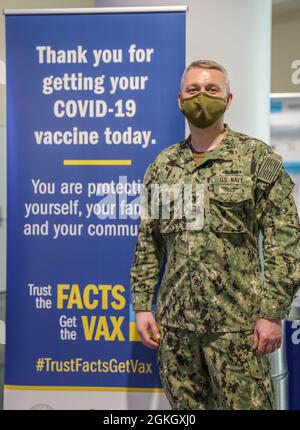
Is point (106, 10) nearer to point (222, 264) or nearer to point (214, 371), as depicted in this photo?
point (222, 264)

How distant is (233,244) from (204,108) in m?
0.41

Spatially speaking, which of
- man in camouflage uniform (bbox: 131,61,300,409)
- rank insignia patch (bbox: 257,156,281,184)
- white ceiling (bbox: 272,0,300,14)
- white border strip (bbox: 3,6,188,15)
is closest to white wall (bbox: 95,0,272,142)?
white border strip (bbox: 3,6,188,15)

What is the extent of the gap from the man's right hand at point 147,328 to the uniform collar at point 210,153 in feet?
1.56

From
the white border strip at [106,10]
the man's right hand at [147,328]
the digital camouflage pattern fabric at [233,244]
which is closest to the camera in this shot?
the digital camouflage pattern fabric at [233,244]

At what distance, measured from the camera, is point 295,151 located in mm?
2539

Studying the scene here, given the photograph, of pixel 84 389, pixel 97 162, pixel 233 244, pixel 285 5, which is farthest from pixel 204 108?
pixel 285 5

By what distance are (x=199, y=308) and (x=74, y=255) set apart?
0.59 meters

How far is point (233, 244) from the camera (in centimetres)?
137

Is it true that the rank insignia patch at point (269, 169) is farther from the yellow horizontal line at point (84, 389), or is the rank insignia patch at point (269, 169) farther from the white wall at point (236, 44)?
the yellow horizontal line at point (84, 389)

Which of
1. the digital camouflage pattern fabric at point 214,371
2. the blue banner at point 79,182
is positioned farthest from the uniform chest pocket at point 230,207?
the blue banner at point 79,182

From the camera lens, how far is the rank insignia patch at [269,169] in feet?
4.40

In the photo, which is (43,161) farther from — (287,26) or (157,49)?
(287,26)
